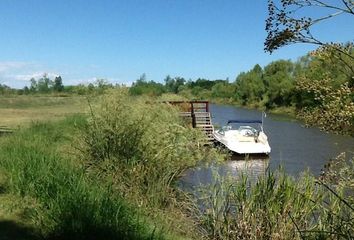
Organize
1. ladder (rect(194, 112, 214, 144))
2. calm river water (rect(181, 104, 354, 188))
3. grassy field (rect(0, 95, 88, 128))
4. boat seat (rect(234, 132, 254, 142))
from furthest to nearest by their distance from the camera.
→ ladder (rect(194, 112, 214, 144)) < boat seat (rect(234, 132, 254, 142)) < calm river water (rect(181, 104, 354, 188)) < grassy field (rect(0, 95, 88, 128))

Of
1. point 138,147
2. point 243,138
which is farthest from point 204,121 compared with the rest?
point 138,147

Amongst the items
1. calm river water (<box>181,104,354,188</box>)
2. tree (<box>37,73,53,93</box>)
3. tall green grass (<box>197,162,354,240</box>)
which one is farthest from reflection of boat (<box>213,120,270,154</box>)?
tree (<box>37,73,53,93</box>)

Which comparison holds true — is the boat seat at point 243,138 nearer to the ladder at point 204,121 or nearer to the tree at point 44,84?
the ladder at point 204,121

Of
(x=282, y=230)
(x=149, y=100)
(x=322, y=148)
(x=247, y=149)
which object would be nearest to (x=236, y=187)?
(x=282, y=230)

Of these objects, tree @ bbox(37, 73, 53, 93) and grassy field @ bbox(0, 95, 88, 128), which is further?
tree @ bbox(37, 73, 53, 93)

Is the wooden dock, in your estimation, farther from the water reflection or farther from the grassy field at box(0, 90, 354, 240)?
the grassy field at box(0, 90, 354, 240)

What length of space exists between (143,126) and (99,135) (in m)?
1.30

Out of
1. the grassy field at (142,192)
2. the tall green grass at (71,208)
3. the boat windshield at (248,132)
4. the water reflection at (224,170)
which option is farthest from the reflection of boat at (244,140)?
the tall green grass at (71,208)

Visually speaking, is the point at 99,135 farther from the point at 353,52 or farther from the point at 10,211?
the point at 353,52

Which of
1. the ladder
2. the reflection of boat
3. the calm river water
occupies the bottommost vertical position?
the calm river water

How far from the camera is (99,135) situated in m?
13.5

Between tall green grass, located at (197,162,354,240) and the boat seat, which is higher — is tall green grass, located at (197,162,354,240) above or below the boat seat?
above

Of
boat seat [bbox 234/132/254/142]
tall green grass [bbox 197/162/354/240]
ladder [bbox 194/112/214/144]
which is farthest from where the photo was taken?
ladder [bbox 194/112/214/144]

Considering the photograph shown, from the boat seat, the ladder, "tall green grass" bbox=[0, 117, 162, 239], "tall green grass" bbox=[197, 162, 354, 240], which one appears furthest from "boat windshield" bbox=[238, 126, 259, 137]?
"tall green grass" bbox=[0, 117, 162, 239]
